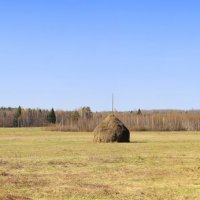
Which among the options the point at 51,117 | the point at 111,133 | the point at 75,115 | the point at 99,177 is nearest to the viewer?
the point at 99,177

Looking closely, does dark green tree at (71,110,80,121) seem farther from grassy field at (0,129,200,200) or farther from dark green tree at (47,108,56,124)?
grassy field at (0,129,200,200)

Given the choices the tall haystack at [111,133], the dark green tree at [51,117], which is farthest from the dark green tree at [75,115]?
the tall haystack at [111,133]

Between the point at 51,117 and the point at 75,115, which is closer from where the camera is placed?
the point at 75,115

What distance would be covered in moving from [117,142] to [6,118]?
258 feet

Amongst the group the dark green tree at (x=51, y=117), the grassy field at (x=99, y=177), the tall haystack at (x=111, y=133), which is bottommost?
the grassy field at (x=99, y=177)

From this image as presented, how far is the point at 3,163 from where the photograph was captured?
27.9m

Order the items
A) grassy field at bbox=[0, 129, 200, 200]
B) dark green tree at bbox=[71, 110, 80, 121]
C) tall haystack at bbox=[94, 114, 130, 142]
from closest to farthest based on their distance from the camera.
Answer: grassy field at bbox=[0, 129, 200, 200], tall haystack at bbox=[94, 114, 130, 142], dark green tree at bbox=[71, 110, 80, 121]

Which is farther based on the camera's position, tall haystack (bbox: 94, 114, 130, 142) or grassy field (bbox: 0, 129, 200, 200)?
tall haystack (bbox: 94, 114, 130, 142)

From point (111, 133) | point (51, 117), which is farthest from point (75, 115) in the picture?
point (111, 133)

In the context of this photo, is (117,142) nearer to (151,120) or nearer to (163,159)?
(163,159)

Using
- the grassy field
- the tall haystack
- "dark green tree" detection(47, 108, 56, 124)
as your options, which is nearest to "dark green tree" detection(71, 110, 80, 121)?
"dark green tree" detection(47, 108, 56, 124)

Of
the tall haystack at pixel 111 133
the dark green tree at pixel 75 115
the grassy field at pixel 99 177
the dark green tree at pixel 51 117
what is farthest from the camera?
the dark green tree at pixel 51 117

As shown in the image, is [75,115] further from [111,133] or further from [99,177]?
[99,177]

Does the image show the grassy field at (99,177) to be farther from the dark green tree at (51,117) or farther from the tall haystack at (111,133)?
the dark green tree at (51,117)
